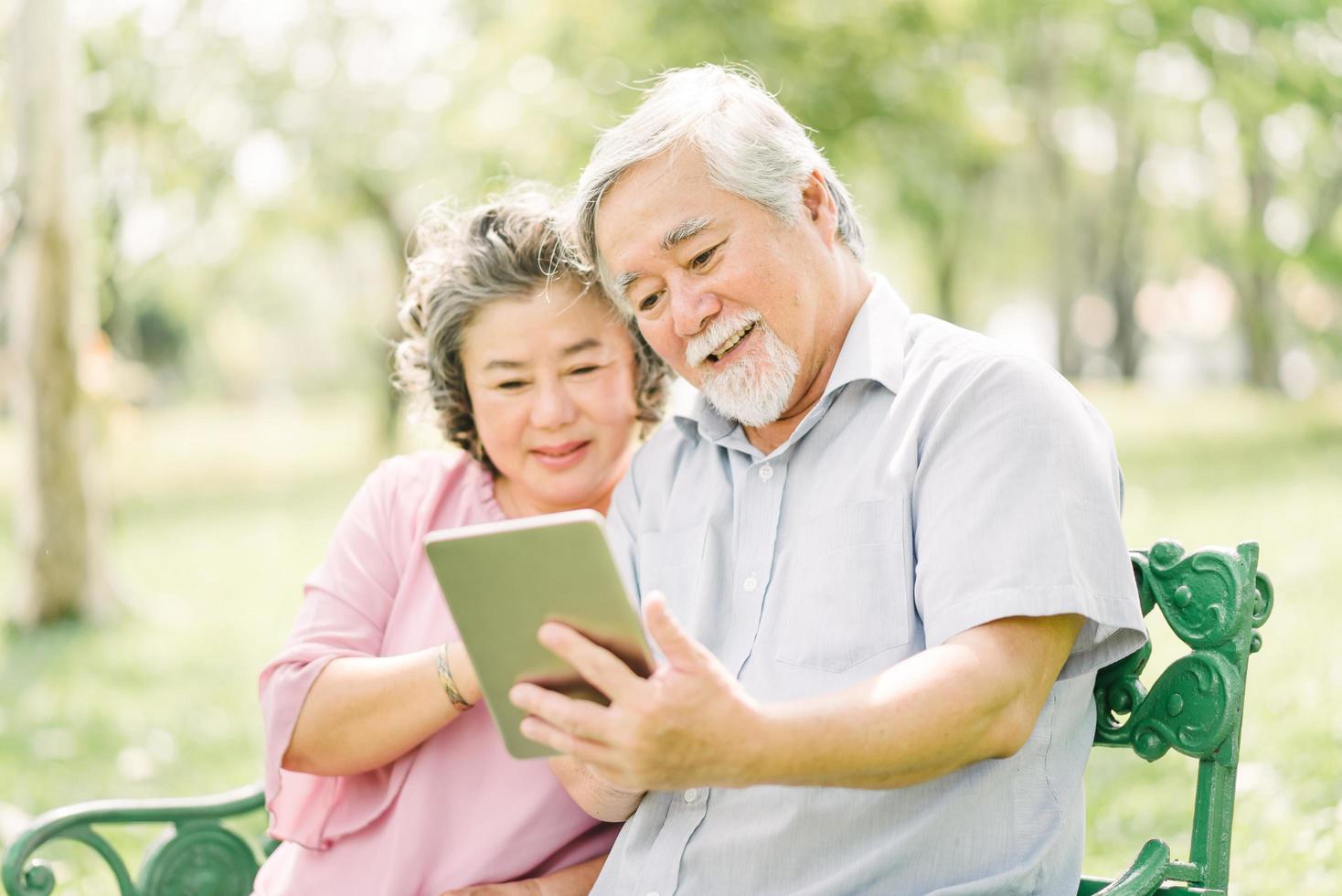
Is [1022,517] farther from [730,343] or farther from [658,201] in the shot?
[658,201]

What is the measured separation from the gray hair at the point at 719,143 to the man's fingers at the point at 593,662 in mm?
1011

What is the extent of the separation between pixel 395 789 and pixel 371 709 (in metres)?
0.22

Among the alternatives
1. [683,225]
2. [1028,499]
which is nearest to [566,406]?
[683,225]

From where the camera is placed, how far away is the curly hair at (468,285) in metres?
3.03

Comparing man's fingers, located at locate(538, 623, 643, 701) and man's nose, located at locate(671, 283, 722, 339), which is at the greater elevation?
man's nose, located at locate(671, 283, 722, 339)

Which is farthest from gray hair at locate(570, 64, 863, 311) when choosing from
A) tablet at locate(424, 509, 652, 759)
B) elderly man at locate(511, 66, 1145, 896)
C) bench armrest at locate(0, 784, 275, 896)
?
bench armrest at locate(0, 784, 275, 896)

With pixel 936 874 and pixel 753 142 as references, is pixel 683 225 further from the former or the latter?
pixel 936 874

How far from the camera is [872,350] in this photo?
255cm

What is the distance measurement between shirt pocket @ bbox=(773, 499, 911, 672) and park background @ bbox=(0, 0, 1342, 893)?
3.05 feet

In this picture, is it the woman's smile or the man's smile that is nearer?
the man's smile

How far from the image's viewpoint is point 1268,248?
14352 mm

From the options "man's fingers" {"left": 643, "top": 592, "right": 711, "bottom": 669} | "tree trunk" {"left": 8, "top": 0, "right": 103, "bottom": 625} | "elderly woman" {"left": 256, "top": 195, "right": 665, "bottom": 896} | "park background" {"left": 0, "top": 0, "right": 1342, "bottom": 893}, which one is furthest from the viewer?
"tree trunk" {"left": 8, "top": 0, "right": 103, "bottom": 625}

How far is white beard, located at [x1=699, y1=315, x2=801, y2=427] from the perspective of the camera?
261cm

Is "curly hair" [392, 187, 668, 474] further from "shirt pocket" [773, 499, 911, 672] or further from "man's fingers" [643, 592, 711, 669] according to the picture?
"man's fingers" [643, 592, 711, 669]
